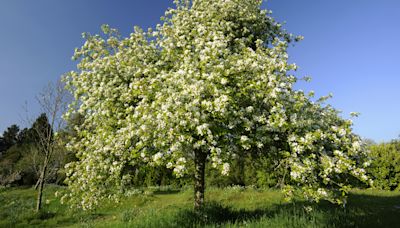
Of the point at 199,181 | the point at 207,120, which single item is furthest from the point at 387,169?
the point at 207,120

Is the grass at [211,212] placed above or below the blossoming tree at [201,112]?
below

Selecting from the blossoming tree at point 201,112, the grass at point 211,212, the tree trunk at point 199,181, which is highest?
the blossoming tree at point 201,112

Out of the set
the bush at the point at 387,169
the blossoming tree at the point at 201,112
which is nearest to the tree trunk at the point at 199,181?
the blossoming tree at the point at 201,112

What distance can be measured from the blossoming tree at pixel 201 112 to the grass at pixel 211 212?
3.34ft

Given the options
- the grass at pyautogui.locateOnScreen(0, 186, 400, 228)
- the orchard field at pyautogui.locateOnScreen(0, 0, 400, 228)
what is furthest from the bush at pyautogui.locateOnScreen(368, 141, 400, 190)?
the orchard field at pyautogui.locateOnScreen(0, 0, 400, 228)

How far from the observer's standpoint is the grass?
31.2ft

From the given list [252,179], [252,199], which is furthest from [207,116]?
[252,179]

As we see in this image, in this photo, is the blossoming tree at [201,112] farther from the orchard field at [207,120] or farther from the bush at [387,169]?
the bush at [387,169]

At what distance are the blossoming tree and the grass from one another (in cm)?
102

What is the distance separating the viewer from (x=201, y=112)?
8000 millimetres

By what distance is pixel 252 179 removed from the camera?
90.9 feet

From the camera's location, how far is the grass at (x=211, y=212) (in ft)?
31.2

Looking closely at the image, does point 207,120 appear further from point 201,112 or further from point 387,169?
point 387,169

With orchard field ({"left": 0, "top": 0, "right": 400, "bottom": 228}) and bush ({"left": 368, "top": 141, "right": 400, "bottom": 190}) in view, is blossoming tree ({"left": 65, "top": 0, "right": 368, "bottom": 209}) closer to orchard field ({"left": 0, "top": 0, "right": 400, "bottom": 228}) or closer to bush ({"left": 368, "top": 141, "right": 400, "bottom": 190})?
orchard field ({"left": 0, "top": 0, "right": 400, "bottom": 228})
